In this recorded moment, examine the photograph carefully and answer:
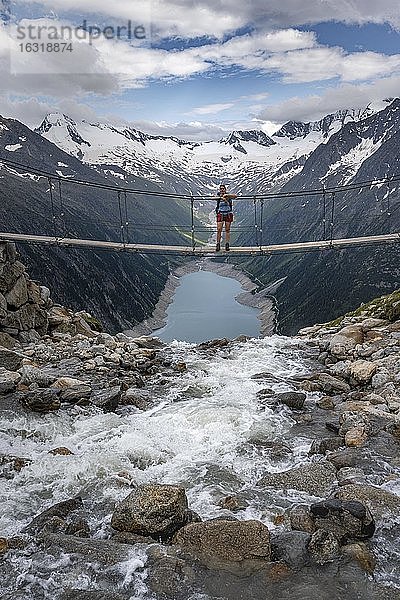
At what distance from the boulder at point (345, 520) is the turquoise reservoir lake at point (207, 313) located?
82.6m

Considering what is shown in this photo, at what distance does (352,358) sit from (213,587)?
13734 mm

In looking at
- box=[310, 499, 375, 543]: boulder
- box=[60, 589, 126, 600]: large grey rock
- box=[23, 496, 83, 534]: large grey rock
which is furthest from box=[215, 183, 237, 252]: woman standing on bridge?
box=[60, 589, 126, 600]: large grey rock

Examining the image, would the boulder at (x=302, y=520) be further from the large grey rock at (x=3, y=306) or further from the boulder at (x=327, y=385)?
the large grey rock at (x=3, y=306)

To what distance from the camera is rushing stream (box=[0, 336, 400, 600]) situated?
7145 mm

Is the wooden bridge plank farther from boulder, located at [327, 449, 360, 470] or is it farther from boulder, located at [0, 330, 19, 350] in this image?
boulder, located at [327, 449, 360, 470]

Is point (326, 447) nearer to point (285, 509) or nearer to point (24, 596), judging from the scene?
point (285, 509)

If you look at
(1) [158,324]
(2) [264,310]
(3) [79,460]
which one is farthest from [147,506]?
(2) [264,310]

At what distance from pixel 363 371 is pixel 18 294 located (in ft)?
50.0

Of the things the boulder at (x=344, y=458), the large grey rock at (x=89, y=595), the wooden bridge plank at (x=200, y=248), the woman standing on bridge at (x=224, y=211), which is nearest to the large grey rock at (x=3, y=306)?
the wooden bridge plank at (x=200, y=248)

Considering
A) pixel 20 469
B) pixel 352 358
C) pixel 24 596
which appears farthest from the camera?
pixel 352 358

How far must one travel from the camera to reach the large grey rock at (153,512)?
25.6 feet

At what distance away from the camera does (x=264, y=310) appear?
116125 millimetres

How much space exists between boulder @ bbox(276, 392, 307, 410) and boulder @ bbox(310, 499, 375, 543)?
629 cm

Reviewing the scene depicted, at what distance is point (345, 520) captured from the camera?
7.80 metres
